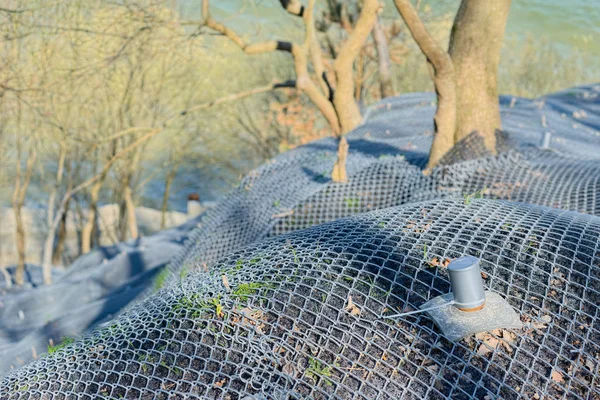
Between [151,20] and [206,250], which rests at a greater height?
[151,20]

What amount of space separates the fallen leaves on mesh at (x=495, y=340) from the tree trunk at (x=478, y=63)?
3779 mm

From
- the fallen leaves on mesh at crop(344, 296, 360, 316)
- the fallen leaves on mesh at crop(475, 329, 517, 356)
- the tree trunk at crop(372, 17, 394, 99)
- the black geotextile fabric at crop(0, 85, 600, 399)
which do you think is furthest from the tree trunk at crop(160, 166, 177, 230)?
the fallen leaves on mesh at crop(475, 329, 517, 356)

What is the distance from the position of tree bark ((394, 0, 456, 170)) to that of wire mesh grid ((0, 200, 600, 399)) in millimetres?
2636

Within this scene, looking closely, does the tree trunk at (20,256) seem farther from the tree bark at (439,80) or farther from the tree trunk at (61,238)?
the tree bark at (439,80)

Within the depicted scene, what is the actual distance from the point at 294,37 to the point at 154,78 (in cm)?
902

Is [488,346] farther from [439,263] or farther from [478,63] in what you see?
[478,63]

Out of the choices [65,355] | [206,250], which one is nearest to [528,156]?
[206,250]

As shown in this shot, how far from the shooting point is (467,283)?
256cm

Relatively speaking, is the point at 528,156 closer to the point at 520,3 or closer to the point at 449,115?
the point at 449,115

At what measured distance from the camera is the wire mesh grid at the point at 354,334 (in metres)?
2.58

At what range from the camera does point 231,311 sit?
287 centimetres

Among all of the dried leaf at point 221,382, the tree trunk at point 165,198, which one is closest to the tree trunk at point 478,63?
the dried leaf at point 221,382

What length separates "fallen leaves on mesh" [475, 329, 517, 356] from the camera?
264 cm

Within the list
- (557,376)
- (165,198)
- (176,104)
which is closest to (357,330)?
(557,376)
